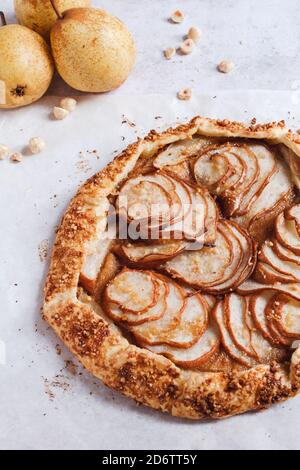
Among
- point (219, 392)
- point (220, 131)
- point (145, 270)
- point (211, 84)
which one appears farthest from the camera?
point (211, 84)

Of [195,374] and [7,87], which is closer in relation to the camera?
[195,374]

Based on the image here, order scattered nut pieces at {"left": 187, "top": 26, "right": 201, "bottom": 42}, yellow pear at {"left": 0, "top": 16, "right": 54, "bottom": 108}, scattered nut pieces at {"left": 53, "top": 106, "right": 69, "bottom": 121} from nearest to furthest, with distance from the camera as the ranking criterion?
yellow pear at {"left": 0, "top": 16, "right": 54, "bottom": 108} < scattered nut pieces at {"left": 53, "top": 106, "right": 69, "bottom": 121} < scattered nut pieces at {"left": 187, "top": 26, "right": 201, "bottom": 42}

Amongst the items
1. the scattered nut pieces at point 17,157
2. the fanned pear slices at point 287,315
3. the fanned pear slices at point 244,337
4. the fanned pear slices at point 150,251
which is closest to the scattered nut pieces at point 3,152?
the scattered nut pieces at point 17,157

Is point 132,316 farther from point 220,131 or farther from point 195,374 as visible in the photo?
point 220,131

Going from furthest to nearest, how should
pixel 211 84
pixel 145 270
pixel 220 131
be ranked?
pixel 211 84
pixel 220 131
pixel 145 270

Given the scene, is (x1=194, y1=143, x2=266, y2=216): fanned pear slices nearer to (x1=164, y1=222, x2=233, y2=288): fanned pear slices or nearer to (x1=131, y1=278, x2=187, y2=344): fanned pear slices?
(x1=164, y1=222, x2=233, y2=288): fanned pear slices

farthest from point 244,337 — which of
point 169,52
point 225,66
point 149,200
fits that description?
point 169,52

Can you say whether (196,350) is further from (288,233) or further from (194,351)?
(288,233)

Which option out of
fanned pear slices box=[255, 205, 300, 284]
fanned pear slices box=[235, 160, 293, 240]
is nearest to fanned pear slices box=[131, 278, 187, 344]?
fanned pear slices box=[255, 205, 300, 284]

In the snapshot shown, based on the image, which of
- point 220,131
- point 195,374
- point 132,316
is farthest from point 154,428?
point 220,131
